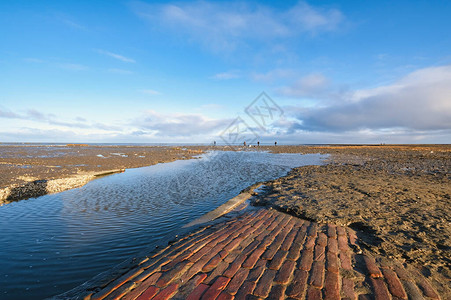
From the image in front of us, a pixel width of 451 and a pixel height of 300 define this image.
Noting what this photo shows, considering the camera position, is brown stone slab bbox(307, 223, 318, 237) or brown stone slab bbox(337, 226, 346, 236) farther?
brown stone slab bbox(337, 226, 346, 236)

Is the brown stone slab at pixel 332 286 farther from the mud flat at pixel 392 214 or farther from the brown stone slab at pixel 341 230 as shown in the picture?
the brown stone slab at pixel 341 230

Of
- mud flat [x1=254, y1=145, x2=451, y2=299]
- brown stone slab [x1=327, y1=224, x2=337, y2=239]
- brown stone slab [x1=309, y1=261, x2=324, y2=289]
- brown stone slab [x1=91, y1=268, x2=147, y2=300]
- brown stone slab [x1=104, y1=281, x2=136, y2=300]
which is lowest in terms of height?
mud flat [x1=254, y1=145, x2=451, y2=299]

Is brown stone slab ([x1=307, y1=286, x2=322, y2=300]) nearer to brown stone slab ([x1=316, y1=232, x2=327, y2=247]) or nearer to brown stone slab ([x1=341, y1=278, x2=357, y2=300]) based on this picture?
brown stone slab ([x1=341, y1=278, x2=357, y2=300])

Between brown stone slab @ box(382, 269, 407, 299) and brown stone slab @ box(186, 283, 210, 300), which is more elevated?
brown stone slab @ box(186, 283, 210, 300)

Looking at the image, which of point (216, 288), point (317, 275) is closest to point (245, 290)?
point (216, 288)

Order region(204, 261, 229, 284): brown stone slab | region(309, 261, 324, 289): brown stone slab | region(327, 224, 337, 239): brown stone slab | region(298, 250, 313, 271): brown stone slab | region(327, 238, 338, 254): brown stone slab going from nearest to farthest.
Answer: region(309, 261, 324, 289): brown stone slab
region(204, 261, 229, 284): brown stone slab
region(298, 250, 313, 271): brown stone slab
region(327, 238, 338, 254): brown stone slab
region(327, 224, 337, 239): brown stone slab

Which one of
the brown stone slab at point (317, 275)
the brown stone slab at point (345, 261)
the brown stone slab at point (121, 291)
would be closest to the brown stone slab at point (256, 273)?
the brown stone slab at point (317, 275)

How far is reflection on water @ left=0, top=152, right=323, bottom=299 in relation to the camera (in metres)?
4.36

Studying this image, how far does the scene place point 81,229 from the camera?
6.51m

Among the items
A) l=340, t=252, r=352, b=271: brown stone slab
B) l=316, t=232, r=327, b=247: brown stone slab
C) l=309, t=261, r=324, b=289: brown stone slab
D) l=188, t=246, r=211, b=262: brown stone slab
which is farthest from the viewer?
l=316, t=232, r=327, b=247: brown stone slab

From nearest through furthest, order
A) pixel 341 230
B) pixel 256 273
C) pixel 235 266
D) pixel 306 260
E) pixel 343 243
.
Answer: pixel 256 273, pixel 235 266, pixel 306 260, pixel 343 243, pixel 341 230

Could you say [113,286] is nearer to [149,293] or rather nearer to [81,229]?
[149,293]

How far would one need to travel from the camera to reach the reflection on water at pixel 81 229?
4.36 metres

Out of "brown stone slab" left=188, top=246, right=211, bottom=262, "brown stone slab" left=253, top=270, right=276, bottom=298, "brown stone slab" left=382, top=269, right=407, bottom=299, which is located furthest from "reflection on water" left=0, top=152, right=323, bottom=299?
"brown stone slab" left=382, top=269, right=407, bottom=299
